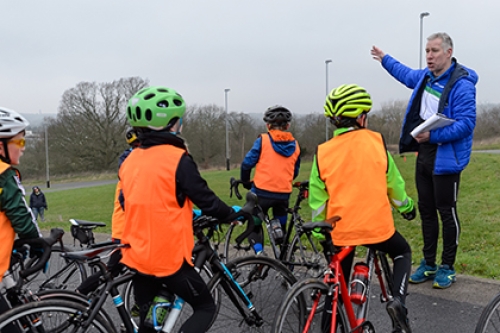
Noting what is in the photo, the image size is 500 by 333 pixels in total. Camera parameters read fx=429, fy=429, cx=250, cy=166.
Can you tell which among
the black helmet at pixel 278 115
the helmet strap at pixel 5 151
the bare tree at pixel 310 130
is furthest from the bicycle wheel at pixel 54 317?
the bare tree at pixel 310 130

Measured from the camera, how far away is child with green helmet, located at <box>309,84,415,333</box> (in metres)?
2.90

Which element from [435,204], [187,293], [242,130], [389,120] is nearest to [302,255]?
[435,204]

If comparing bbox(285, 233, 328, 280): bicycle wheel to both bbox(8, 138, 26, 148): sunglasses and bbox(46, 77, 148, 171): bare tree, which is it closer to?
bbox(8, 138, 26, 148): sunglasses

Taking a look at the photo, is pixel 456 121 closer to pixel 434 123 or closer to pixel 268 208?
pixel 434 123

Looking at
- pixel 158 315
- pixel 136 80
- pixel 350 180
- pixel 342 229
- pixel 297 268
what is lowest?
pixel 297 268

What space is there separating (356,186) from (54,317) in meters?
2.07

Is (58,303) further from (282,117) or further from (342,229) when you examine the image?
(282,117)

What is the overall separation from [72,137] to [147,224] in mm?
49729

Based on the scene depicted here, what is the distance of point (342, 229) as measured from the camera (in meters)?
2.94

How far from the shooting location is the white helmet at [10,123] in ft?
9.27

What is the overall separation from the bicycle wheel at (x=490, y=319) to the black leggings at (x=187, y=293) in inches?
68.2

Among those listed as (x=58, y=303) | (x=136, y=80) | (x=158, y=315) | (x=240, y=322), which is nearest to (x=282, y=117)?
(x=240, y=322)

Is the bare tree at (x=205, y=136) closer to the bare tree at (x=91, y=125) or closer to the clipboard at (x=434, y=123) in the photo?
the bare tree at (x=91, y=125)

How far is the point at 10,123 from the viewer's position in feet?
9.35
